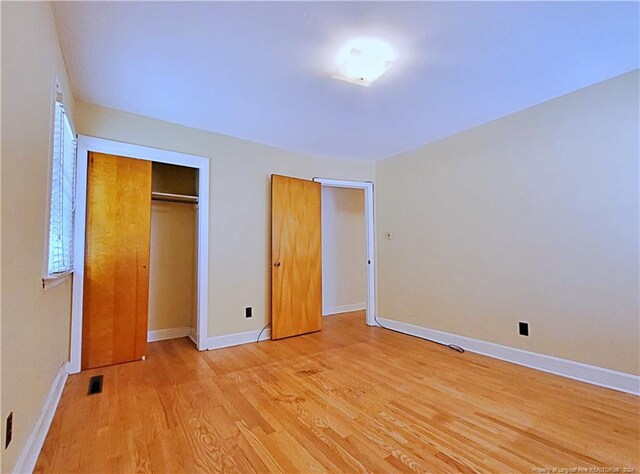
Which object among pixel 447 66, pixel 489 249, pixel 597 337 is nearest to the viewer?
pixel 447 66

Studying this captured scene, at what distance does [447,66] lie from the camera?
2123 mm

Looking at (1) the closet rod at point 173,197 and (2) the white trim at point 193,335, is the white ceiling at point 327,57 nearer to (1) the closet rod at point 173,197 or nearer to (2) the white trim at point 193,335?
(1) the closet rod at point 173,197

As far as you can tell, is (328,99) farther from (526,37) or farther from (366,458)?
(366,458)

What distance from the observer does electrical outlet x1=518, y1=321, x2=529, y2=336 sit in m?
2.74

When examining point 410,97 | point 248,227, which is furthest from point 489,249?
point 248,227

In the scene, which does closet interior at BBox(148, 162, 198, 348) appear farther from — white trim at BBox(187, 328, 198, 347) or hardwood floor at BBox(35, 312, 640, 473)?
hardwood floor at BBox(35, 312, 640, 473)

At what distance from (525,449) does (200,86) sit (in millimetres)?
3118

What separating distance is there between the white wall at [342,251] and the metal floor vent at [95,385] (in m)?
3.07

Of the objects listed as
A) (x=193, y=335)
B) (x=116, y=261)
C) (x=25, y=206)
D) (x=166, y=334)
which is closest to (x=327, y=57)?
(x=25, y=206)

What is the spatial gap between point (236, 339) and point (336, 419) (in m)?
1.81

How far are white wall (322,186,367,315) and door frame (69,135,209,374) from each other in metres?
2.18

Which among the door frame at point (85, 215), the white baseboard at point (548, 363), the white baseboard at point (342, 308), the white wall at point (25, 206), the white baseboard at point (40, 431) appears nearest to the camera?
the white wall at point (25, 206)

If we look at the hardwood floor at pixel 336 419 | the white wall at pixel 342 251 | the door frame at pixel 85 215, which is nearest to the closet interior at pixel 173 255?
the door frame at pixel 85 215

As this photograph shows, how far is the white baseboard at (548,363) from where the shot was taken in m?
2.21
